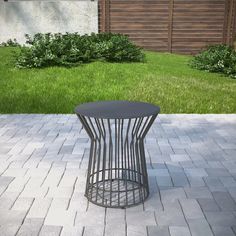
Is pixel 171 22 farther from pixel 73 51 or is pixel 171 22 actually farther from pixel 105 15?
pixel 73 51

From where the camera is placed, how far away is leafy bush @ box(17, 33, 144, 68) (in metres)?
10.6

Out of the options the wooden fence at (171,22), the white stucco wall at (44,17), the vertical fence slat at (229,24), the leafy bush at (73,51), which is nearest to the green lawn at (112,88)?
the leafy bush at (73,51)

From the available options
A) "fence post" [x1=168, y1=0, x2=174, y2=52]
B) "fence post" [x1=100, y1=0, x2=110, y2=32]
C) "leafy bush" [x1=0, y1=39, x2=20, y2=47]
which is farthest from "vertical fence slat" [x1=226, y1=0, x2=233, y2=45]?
"leafy bush" [x1=0, y1=39, x2=20, y2=47]

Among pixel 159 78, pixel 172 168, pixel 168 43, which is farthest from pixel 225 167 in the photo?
pixel 168 43

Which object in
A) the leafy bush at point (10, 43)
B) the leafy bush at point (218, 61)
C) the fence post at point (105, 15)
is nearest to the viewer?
the leafy bush at point (218, 61)

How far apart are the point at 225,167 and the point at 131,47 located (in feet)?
26.9

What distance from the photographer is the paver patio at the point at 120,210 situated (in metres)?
3.21

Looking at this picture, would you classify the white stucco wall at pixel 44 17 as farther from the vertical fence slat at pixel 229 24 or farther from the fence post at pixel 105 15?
the vertical fence slat at pixel 229 24

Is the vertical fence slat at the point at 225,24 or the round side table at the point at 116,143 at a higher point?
the vertical fence slat at the point at 225,24

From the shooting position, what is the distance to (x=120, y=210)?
3486 millimetres

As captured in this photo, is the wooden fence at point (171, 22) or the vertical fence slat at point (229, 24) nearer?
the wooden fence at point (171, 22)

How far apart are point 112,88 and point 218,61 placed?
4.56 metres

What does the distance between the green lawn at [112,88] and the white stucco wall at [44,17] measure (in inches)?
205

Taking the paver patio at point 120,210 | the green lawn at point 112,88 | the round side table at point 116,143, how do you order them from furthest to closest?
the green lawn at point 112,88 < the round side table at point 116,143 < the paver patio at point 120,210
